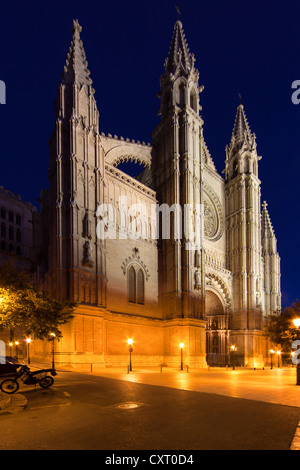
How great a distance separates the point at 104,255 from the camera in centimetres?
3225

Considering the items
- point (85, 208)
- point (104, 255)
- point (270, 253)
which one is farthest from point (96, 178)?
point (270, 253)

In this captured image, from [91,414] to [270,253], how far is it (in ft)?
179

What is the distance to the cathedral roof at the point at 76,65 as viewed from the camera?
34.0 m

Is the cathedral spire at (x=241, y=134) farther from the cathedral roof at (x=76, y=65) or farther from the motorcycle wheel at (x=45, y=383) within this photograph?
the motorcycle wheel at (x=45, y=383)

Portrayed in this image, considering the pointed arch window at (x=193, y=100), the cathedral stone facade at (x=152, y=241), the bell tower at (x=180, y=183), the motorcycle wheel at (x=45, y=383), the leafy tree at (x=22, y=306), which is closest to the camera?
the motorcycle wheel at (x=45, y=383)

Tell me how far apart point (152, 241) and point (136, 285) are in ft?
17.0

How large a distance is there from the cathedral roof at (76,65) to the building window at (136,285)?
17.9 metres

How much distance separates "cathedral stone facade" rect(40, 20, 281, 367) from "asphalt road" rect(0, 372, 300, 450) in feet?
56.9

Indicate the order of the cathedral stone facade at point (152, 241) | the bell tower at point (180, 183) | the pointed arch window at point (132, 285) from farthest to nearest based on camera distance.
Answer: the bell tower at point (180, 183)
the pointed arch window at point (132, 285)
the cathedral stone facade at point (152, 241)

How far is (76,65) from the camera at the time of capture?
34188 millimetres

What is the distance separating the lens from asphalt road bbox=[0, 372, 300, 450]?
6.79 m

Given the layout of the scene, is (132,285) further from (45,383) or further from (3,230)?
(3,230)

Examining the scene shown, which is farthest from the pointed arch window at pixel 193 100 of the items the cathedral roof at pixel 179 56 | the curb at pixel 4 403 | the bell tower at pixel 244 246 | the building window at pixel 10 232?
the curb at pixel 4 403

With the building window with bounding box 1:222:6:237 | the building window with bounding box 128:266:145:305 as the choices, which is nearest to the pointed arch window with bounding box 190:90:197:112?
the building window with bounding box 128:266:145:305
